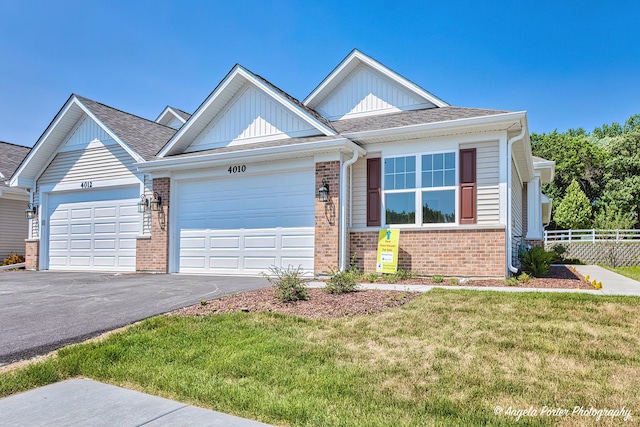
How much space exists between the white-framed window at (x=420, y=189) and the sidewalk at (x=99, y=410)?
7.63m

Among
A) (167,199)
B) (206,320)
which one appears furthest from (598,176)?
(206,320)

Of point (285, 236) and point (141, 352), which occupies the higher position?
point (285, 236)

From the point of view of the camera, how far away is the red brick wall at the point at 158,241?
1196 cm

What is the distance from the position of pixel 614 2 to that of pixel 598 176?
3372cm

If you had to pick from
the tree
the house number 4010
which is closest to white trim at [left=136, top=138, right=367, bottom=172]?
the house number 4010

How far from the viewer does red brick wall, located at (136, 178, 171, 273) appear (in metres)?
12.0

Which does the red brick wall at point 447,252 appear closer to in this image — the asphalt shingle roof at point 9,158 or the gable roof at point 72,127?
the gable roof at point 72,127

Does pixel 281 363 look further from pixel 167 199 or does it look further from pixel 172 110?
pixel 172 110

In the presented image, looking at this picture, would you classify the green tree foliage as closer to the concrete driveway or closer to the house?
the house

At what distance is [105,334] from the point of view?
5.01 metres

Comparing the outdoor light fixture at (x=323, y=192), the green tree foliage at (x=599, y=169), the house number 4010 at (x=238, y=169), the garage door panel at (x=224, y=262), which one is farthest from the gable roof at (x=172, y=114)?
the green tree foliage at (x=599, y=169)

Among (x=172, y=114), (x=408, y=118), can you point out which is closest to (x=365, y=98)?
(x=408, y=118)

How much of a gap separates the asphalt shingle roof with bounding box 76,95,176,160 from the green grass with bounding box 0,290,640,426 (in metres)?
9.12

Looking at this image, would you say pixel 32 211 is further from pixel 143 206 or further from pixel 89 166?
pixel 143 206
